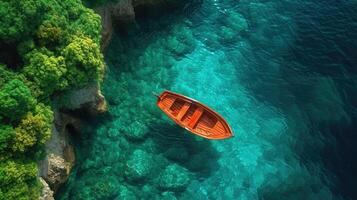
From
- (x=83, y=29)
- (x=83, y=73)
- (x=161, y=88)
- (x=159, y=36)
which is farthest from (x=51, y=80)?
(x=159, y=36)

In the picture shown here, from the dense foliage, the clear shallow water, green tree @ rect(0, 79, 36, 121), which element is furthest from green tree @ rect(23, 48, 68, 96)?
the clear shallow water

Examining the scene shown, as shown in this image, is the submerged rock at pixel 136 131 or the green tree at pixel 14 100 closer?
the green tree at pixel 14 100

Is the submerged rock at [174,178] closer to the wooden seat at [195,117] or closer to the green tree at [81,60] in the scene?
the wooden seat at [195,117]

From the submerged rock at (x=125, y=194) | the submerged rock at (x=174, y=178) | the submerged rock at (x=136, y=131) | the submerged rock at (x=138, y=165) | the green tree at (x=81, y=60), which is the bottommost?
the submerged rock at (x=125, y=194)

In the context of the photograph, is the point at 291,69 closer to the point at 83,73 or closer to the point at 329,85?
the point at 329,85

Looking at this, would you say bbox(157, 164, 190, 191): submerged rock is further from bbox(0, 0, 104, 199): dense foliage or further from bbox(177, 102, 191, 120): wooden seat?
bbox(0, 0, 104, 199): dense foliage

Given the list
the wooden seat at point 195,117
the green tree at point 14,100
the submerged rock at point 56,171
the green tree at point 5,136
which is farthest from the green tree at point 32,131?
the wooden seat at point 195,117

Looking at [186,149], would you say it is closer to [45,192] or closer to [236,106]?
[236,106]

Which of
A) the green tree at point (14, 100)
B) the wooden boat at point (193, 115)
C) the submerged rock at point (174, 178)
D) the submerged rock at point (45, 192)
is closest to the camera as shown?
the green tree at point (14, 100)
